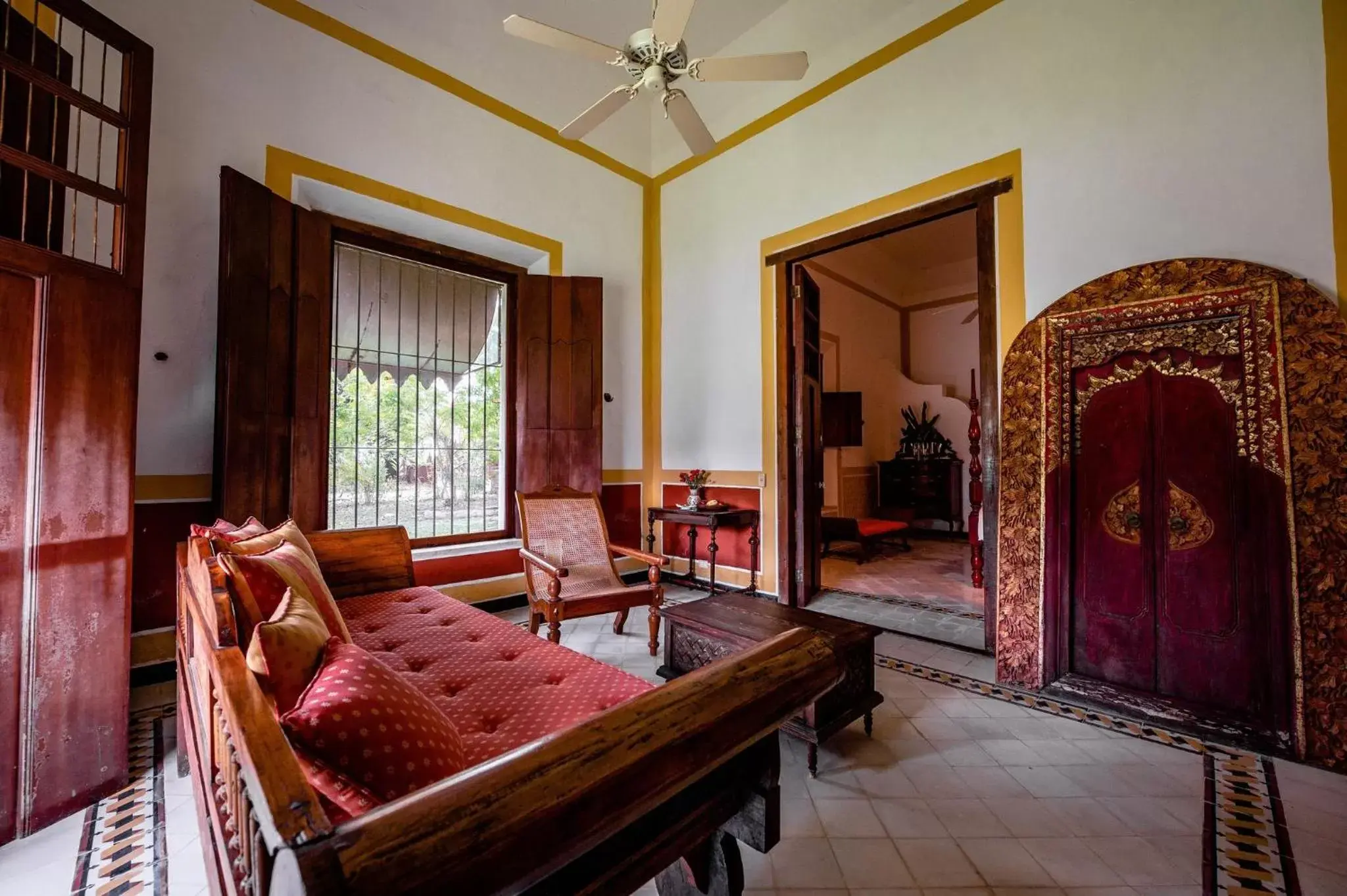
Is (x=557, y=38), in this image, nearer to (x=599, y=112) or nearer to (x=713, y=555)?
(x=599, y=112)

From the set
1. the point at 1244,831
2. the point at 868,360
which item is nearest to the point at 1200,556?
the point at 1244,831

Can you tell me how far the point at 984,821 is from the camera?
1.72 m

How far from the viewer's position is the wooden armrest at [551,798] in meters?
0.41

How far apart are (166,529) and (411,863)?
3392 mm

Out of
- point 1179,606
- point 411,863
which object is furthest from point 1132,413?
point 411,863

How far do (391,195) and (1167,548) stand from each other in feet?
15.7

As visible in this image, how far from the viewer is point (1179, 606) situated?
2.35 metres

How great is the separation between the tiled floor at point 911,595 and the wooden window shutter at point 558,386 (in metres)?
2.22

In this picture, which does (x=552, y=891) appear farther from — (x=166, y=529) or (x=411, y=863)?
(x=166, y=529)

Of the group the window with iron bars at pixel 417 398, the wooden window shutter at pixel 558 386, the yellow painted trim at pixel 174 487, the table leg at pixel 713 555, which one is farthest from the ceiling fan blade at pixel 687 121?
the yellow painted trim at pixel 174 487

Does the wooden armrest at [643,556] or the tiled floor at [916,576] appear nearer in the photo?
the wooden armrest at [643,556]

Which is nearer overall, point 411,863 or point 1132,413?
point 411,863

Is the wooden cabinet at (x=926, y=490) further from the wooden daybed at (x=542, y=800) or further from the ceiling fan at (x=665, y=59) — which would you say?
the wooden daybed at (x=542, y=800)

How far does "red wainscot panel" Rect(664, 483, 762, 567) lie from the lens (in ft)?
14.4
